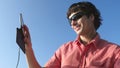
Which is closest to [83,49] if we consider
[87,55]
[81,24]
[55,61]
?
[87,55]

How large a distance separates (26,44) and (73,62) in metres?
0.93

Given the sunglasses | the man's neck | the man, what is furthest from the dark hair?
the man's neck

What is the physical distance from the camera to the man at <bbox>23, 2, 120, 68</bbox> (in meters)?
6.22

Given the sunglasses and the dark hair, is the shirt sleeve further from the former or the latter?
the dark hair

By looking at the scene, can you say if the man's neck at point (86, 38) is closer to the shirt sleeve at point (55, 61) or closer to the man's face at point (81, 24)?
the man's face at point (81, 24)

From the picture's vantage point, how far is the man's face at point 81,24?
6590 millimetres

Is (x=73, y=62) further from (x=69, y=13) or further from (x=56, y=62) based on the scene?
(x=69, y=13)

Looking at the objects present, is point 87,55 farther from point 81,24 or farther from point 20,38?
point 20,38

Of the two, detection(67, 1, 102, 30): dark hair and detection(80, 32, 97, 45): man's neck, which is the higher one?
detection(67, 1, 102, 30): dark hair

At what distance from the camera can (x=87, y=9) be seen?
6.95 metres

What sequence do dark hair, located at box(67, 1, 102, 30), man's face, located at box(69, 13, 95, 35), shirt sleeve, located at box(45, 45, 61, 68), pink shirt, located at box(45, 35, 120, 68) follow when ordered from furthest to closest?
1. dark hair, located at box(67, 1, 102, 30)
2. shirt sleeve, located at box(45, 45, 61, 68)
3. man's face, located at box(69, 13, 95, 35)
4. pink shirt, located at box(45, 35, 120, 68)

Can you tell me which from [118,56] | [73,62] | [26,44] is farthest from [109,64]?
[26,44]

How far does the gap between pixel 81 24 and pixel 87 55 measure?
0.61 meters

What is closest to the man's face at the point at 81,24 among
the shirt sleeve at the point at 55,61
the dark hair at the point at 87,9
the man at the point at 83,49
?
the man at the point at 83,49
